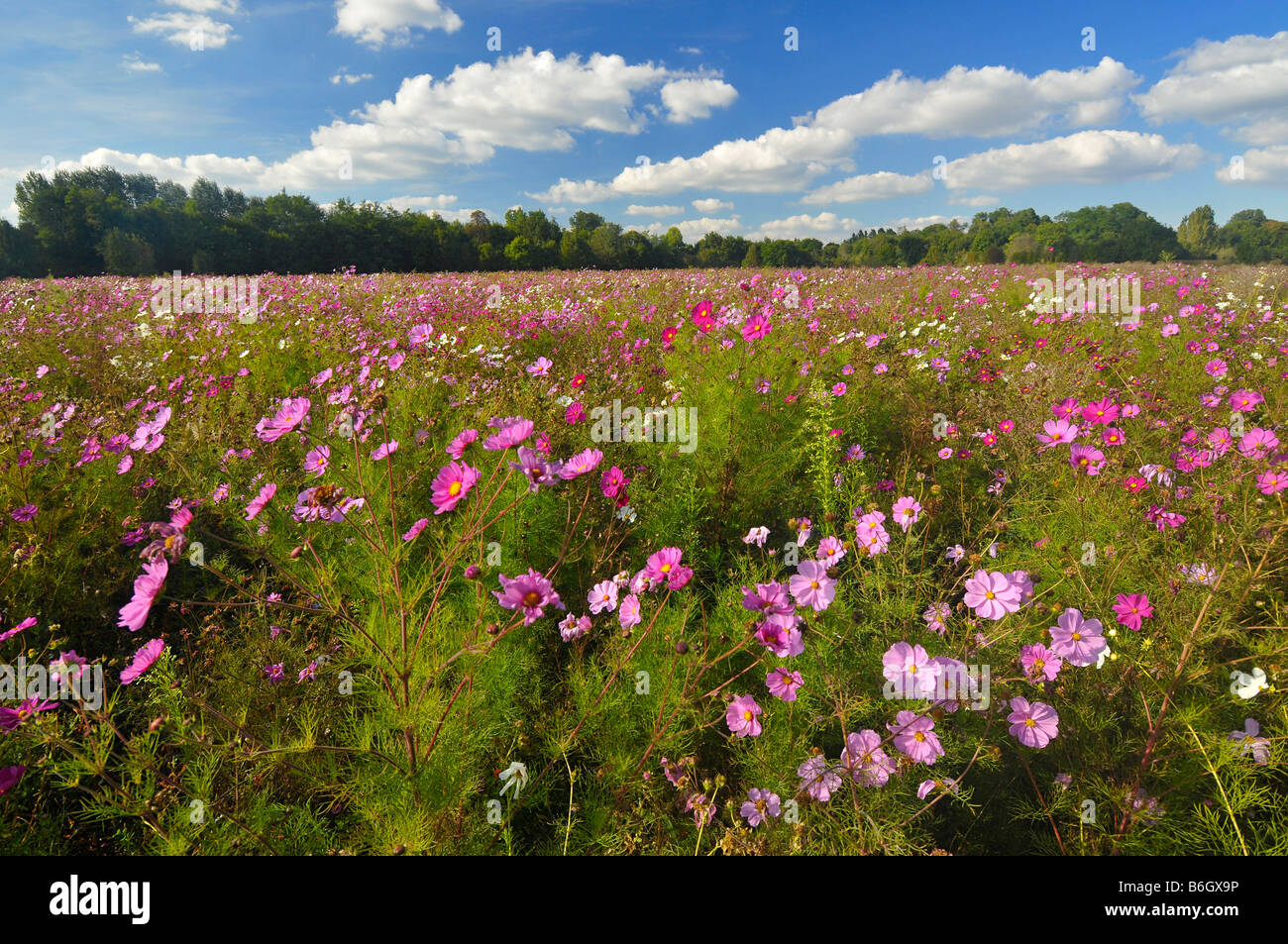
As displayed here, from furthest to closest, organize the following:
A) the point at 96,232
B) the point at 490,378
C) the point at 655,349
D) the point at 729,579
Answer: the point at 96,232 < the point at 655,349 < the point at 490,378 < the point at 729,579

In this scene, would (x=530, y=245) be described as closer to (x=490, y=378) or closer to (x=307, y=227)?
(x=307, y=227)

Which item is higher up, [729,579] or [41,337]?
[41,337]

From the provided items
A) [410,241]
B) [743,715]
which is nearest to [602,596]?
[743,715]

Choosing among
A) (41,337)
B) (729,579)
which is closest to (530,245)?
(41,337)

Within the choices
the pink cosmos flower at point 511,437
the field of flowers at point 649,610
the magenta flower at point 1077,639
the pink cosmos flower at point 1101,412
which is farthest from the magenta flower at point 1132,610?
the pink cosmos flower at point 511,437

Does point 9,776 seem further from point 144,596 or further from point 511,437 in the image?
point 511,437
